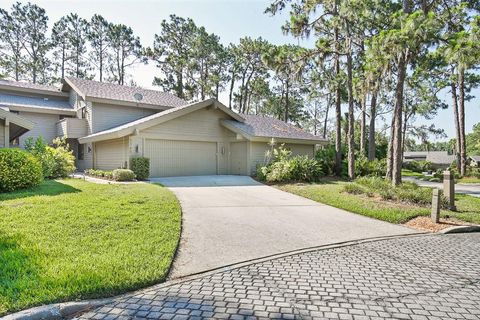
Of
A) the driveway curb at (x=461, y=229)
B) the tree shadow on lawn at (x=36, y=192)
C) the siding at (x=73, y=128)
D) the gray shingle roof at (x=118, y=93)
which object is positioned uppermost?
the gray shingle roof at (x=118, y=93)

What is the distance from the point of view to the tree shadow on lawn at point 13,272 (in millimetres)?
2945

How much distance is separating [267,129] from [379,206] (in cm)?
995

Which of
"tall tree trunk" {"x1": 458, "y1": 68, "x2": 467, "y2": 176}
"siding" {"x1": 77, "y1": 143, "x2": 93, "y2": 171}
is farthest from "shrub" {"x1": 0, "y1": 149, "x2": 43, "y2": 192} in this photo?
"tall tree trunk" {"x1": 458, "y1": 68, "x2": 467, "y2": 176}

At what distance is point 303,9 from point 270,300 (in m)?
15.5

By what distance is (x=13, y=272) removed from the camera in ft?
11.7

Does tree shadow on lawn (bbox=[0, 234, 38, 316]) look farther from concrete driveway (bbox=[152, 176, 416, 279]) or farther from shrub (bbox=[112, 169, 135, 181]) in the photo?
shrub (bbox=[112, 169, 135, 181])

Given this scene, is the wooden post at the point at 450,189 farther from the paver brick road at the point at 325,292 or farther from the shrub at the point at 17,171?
the shrub at the point at 17,171

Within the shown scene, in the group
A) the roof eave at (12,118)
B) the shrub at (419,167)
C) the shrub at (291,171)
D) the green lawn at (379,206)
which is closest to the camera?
the green lawn at (379,206)

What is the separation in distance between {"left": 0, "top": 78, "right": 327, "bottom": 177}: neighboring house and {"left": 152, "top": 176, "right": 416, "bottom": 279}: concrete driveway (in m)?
5.02

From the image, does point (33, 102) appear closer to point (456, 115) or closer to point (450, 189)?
point (450, 189)

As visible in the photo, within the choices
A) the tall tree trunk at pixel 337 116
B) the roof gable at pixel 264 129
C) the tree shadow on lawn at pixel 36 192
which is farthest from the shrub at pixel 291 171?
the tree shadow on lawn at pixel 36 192

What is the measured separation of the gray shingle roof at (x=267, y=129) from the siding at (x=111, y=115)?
284 inches

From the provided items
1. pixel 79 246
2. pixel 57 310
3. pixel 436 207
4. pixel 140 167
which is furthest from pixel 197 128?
pixel 57 310

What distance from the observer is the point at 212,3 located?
11859 millimetres
